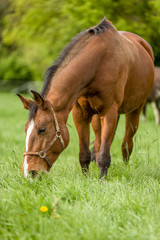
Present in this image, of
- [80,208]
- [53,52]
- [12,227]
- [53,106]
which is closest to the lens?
[12,227]

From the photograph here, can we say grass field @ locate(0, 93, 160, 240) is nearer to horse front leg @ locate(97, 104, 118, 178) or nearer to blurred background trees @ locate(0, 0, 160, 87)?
horse front leg @ locate(97, 104, 118, 178)

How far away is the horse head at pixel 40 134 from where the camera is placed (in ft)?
12.4

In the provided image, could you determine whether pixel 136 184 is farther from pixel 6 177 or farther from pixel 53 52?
pixel 53 52

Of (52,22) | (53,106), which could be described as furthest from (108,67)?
(52,22)

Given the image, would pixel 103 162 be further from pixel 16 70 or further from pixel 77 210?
pixel 16 70

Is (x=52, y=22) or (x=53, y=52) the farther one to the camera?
(x=53, y=52)

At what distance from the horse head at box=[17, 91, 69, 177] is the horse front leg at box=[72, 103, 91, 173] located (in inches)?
31.3

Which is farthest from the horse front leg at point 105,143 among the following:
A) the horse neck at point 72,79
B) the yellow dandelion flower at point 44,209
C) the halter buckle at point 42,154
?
the yellow dandelion flower at point 44,209

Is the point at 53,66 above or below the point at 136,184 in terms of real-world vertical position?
above

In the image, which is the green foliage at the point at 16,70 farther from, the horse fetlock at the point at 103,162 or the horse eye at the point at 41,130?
the horse eye at the point at 41,130

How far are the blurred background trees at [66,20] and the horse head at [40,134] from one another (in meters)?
1.67

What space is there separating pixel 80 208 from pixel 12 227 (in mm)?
588

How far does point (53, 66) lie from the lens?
4039mm

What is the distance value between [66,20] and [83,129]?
14.5m
